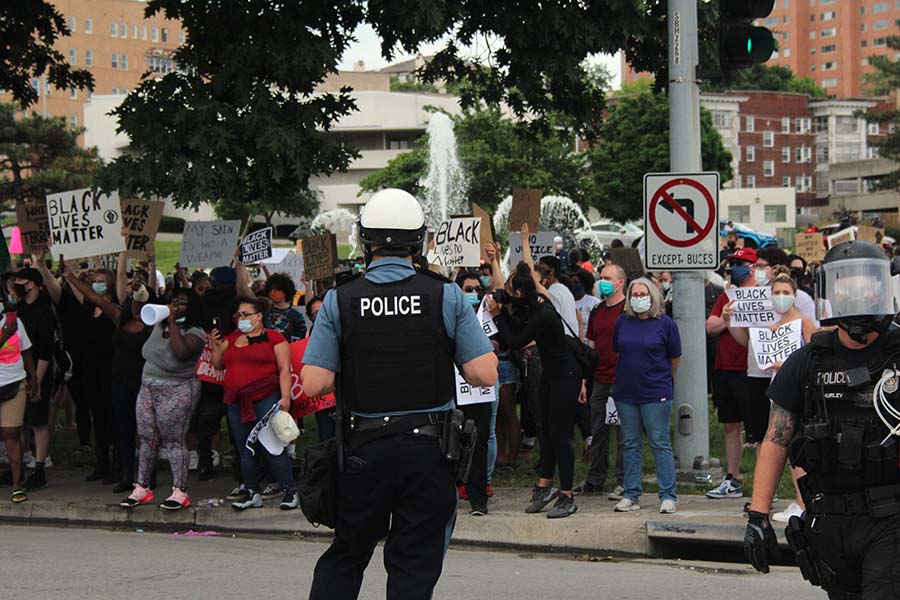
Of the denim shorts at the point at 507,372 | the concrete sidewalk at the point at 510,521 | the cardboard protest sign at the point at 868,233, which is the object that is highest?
the cardboard protest sign at the point at 868,233

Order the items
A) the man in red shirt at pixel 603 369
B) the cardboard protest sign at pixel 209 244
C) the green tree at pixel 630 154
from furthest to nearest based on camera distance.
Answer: the green tree at pixel 630 154 → the cardboard protest sign at pixel 209 244 → the man in red shirt at pixel 603 369

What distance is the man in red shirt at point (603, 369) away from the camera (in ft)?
36.4

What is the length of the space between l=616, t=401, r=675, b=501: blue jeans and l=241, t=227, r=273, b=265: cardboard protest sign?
5.57m

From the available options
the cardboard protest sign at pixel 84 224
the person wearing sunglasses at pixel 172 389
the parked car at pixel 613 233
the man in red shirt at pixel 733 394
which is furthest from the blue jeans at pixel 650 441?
the parked car at pixel 613 233

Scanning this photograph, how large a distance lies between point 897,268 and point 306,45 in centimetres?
718

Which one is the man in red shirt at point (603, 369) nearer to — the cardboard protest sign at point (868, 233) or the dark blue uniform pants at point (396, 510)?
the dark blue uniform pants at point (396, 510)

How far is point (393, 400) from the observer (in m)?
5.26

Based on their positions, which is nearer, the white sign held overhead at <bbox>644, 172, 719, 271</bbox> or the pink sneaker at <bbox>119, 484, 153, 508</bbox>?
the white sign held overhead at <bbox>644, 172, 719, 271</bbox>

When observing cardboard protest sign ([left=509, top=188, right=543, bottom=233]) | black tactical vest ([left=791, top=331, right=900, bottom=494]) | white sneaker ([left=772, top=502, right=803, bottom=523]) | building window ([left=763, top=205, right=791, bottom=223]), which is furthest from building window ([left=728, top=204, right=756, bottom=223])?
black tactical vest ([left=791, top=331, right=900, bottom=494])

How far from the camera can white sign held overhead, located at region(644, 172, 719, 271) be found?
432 inches

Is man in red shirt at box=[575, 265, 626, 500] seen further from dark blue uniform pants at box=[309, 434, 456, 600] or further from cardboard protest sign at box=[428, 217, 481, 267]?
dark blue uniform pants at box=[309, 434, 456, 600]

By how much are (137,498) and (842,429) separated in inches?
316

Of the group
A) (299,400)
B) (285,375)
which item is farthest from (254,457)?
(285,375)

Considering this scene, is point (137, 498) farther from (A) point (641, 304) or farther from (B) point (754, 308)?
(B) point (754, 308)
